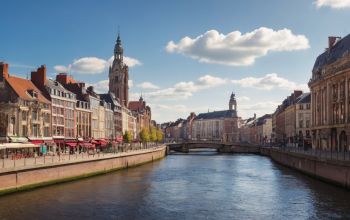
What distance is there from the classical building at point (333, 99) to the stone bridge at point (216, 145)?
188ft

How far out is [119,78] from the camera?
16450cm

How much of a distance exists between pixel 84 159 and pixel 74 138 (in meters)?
35.1

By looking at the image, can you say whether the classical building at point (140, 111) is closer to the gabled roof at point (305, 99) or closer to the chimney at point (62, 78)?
the gabled roof at point (305, 99)

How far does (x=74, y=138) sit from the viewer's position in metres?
91.9

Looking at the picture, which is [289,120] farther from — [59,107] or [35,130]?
[35,130]

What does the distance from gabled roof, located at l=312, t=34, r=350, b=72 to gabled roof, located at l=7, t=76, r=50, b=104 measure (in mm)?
48207

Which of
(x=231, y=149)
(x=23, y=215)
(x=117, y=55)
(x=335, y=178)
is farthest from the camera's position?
(x=117, y=55)

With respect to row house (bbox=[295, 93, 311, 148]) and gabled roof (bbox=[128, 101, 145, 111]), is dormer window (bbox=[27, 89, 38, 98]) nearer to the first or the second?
row house (bbox=[295, 93, 311, 148])

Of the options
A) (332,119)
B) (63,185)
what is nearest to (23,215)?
(63,185)

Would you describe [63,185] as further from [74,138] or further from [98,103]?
[98,103]

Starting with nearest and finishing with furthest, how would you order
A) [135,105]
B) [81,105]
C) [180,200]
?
1. [180,200]
2. [81,105]
3. [135,105]

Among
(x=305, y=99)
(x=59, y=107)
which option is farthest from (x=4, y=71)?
(x=305, y=99)

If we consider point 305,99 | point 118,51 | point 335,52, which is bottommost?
point 305,99

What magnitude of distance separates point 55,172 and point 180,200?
610 inches
